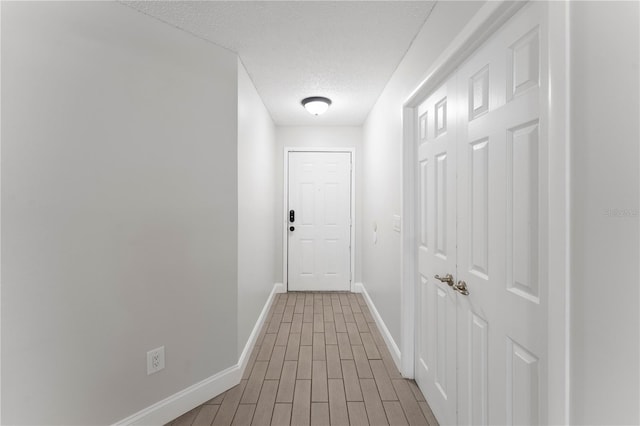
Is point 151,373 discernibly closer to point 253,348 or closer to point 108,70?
point 253,348

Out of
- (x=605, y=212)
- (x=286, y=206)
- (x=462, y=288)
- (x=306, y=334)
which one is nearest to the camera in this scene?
(x=605, y=212)

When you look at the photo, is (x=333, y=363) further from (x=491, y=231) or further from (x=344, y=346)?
(x=491, y=231)

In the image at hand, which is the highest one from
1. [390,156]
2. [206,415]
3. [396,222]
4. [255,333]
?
[390,156]

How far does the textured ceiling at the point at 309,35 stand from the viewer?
170 cm

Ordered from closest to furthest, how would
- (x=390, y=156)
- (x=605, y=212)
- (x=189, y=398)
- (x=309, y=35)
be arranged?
1. (x=605, y=212)
2. (x=189, y=398)
3. (x=309, y=35)
4. (x=390, y=156)

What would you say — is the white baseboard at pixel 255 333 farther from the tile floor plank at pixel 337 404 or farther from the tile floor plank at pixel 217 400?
the tile floor plank at pixel 337 404

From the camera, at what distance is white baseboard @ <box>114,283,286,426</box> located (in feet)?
5.56

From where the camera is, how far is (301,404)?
1916 mm

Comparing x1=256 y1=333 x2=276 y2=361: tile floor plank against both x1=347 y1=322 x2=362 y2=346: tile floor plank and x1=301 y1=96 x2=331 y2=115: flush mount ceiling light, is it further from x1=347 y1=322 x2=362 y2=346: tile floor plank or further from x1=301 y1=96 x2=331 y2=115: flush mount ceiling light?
x1=301 y1=96 x2=331 y2=115: flush mount ceiling light

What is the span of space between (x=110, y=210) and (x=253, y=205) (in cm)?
134

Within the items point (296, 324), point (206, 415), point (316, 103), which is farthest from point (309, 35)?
point (296, 324)

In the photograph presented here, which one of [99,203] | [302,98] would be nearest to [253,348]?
[99,203]

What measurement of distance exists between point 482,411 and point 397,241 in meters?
1.27

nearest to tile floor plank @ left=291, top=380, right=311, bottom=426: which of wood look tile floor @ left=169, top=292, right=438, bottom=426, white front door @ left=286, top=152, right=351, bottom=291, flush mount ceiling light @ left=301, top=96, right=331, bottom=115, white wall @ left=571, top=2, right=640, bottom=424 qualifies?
wood look tile floor @ left=169, top=292, right=438, bottom=426
